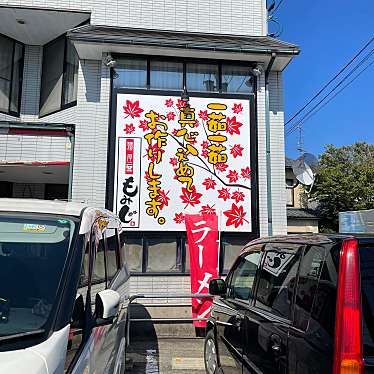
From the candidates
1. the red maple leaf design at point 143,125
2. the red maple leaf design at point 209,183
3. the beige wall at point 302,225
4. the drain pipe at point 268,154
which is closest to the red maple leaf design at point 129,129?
the red maple leaf design at point 143,125

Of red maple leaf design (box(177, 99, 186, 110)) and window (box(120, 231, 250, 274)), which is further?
red maple leaf design (box(177, 99, 186, 110))

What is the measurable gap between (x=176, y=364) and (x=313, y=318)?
4.06 m

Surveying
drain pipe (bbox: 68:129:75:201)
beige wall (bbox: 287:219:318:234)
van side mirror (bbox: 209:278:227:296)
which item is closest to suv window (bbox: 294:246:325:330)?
van side mirror (bbox: 209:278:227:296)

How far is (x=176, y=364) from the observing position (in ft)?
18.8

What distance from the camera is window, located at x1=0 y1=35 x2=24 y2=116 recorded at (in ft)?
31.6

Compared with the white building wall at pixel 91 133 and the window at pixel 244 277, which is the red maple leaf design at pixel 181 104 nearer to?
the white building wall at pixel 91 133

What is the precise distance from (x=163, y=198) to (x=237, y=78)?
10.7ft

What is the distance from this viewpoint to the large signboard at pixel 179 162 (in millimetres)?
7852

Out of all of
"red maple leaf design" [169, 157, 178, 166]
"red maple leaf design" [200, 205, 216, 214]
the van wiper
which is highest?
"red maple leaf design" [169, 157, 178, 166]

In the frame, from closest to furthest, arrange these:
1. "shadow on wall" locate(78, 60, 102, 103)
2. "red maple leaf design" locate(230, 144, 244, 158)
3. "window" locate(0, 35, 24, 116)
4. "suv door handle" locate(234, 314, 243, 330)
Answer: "suv door handle" locate(234, 314, 243, 330) < "red maple leaf design" locate(230, 144, 244, 158) < "shadow on wall" locate(78, 60, 102, 103) < "window" locate(0, 35, 24, 116)

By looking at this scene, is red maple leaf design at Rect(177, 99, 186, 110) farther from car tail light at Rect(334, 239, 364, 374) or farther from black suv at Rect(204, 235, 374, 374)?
car tail light at Rect(334, 239, 364, 374)

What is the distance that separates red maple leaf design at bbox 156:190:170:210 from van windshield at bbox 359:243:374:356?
230 inches

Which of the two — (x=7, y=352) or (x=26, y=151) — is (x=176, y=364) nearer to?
(x=7, y=352)

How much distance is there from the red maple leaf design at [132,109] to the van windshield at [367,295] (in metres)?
6.56
